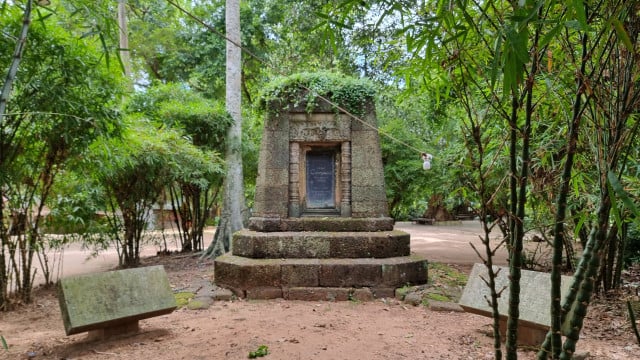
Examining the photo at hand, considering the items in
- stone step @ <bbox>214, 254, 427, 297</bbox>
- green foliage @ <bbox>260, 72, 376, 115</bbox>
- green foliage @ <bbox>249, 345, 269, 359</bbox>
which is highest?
green foliage @ <bbox>260, 72, 376, 115</bbox>

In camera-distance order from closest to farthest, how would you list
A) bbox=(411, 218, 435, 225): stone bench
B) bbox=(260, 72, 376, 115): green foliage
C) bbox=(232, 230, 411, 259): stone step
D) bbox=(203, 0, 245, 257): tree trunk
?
1. bbox=(232, 230, 411, 259): stone step
2. bbox=(260, 72, 376, 115): green foliage
3. bbox=(203, 0, 245, 257): tree trunk
4. bbox=(411, 218, 435, 225): stone bench

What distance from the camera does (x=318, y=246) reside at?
489 cm

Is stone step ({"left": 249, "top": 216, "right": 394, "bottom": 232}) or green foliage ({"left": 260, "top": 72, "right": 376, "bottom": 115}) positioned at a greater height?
green foliage ({"left": 260, "top": 72, "right": 376, "bottom": 115})

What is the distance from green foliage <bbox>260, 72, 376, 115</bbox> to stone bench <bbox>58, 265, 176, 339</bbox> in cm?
310

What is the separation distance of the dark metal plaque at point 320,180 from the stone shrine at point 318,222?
0.01 m

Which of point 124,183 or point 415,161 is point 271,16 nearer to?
point 415,161

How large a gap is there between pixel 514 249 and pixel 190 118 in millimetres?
7025

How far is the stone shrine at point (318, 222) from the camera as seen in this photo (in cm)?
459

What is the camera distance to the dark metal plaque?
5590 mm

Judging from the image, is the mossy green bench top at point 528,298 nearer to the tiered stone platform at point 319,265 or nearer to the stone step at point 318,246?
the tiered stone platform at point 319,265

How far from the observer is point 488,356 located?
2.74 m

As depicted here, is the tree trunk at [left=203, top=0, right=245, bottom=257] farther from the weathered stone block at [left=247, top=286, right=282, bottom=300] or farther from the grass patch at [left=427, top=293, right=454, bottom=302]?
the grass patch at [left=427, top=293, right=454, bottom=302]

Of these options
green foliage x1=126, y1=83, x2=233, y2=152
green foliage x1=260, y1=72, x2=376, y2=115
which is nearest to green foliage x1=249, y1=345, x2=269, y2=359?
green foliage x1=260, y1=72, x2=376, y2=115

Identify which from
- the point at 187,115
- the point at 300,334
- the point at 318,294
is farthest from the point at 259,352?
the point at 187,115
